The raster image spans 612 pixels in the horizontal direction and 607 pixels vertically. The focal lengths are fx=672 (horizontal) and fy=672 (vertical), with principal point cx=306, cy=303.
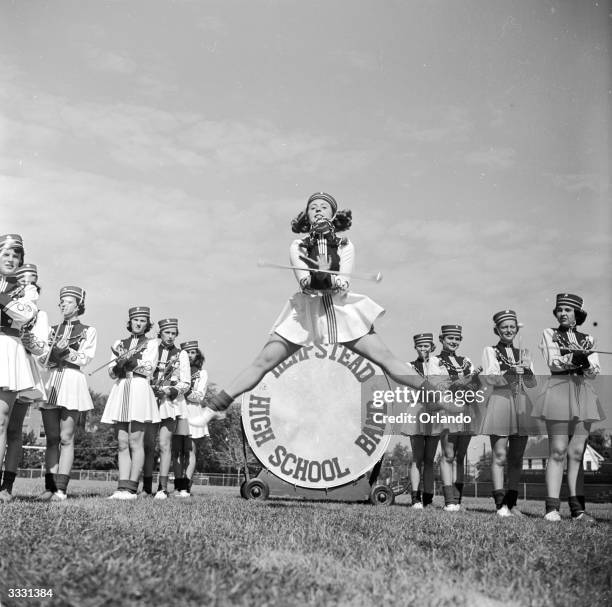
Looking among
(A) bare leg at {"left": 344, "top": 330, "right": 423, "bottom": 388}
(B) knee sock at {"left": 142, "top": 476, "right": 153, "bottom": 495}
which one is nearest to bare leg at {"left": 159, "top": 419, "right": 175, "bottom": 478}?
(B) knee sock at {"left": 142, "top": 476, "right": 153, "bottom": 495}

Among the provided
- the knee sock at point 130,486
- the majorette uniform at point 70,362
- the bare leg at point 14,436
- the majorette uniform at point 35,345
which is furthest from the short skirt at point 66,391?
the knee sock at point 130,486

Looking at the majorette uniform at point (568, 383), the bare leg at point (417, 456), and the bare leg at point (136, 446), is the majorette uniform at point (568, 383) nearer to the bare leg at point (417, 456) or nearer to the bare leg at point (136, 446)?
the bare leg at point (417, 456)

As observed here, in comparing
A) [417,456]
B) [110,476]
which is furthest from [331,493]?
[110,476]

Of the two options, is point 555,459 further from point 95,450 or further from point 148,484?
point 95,450

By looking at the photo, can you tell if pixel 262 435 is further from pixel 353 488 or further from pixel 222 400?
pixel 222 400

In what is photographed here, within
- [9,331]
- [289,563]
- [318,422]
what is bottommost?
[289,563]

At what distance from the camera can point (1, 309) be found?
17.3ft

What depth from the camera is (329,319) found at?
493 cm

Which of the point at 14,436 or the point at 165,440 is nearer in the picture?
the point at 14,436

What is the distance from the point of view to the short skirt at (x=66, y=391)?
269 inches

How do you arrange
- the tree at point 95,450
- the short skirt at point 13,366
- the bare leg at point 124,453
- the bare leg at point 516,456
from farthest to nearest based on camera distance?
the tree at point 95,450 → the bare leg at point 124,453 → the bare leg at point 516,456 → the short skirt at point 13,366

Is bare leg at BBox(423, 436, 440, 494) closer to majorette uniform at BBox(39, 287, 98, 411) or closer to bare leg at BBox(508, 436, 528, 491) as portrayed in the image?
bare leg at BBox(508, 436, 528, 491)

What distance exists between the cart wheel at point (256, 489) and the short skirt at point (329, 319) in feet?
15.4

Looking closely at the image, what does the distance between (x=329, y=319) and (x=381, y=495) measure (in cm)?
491
